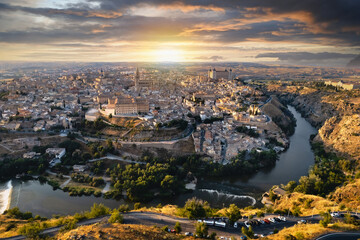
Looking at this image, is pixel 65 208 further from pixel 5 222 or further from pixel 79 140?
pixel 79 140

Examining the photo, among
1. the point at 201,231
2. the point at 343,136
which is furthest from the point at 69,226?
the point at 343,136

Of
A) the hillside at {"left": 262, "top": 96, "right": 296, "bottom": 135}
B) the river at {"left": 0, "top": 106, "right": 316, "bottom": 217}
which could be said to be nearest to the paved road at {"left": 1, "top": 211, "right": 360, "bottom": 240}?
the river at {"left": 0, "top": 106, "right": 316, "bottom": 217}

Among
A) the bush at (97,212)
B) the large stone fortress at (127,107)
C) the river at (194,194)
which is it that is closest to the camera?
the bush at (97,212)

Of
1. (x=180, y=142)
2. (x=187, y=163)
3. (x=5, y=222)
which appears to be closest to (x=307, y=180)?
(x=187, y=163)

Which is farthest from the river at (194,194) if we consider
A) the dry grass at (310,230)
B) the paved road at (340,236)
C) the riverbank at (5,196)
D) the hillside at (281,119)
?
the hillside at (281,119)

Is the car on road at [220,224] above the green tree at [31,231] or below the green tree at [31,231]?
above

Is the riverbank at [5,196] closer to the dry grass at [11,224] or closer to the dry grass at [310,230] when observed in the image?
the dry grass at [11,224]

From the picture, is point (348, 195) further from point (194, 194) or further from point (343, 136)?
point (343, 136)

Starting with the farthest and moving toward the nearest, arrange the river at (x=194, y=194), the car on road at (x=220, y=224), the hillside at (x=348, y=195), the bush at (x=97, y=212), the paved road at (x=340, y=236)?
the river at (x=194, y=194) → the hillside at (x=348, y=195) → the bush at (x=97, y=212) → the car on road at (x=220, y=224) → the paved road at (x=340, y=236)

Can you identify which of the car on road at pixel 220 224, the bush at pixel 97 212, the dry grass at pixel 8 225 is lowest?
the dry grass at pixel 8 225
